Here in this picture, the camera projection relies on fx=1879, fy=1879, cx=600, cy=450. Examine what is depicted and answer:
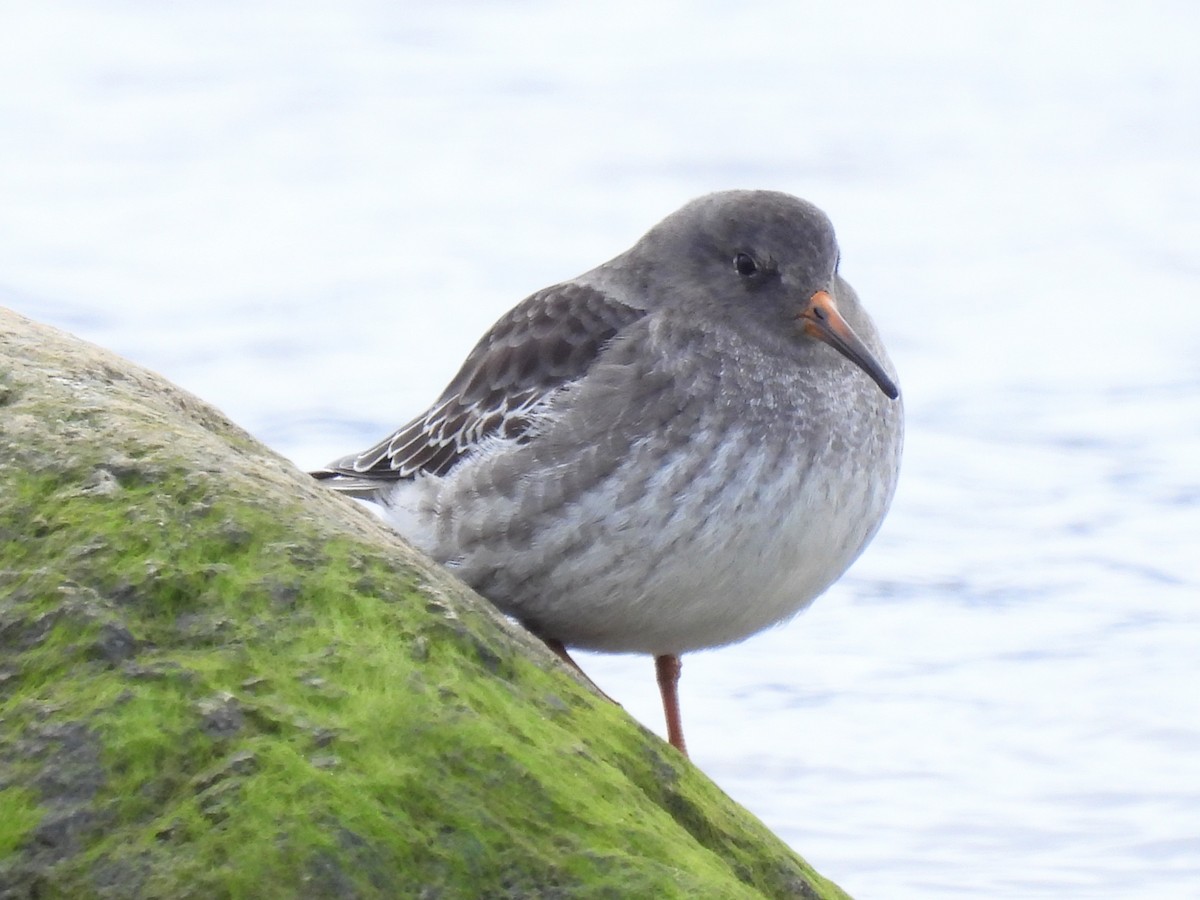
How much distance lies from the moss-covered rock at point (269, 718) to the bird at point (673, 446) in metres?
1.80

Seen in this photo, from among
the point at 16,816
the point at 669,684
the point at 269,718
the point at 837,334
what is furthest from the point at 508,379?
the point at 16,816

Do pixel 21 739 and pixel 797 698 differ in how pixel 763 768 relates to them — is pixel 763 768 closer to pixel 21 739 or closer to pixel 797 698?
pixel 797 698

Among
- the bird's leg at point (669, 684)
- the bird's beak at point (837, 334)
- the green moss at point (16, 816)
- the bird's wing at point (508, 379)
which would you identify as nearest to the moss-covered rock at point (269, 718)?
the green moss at point (16, 816)

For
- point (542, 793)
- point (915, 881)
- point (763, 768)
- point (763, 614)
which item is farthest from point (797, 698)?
point (542, 793)

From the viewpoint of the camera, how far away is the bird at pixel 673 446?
23.8 feet

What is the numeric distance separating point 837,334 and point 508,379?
4.77ft

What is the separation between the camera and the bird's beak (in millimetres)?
7668

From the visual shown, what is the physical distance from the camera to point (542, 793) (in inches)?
185

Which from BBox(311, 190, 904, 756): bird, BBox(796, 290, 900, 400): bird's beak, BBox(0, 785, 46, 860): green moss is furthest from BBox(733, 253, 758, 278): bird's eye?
BBox(0, 785, 46, 860): green moss

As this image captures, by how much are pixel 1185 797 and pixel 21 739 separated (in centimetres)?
702

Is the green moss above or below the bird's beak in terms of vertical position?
below

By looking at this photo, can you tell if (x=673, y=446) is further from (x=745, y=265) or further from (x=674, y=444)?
(x=745, y=265)

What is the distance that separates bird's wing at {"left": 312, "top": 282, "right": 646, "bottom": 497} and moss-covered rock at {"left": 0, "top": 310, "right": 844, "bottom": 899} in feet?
8.19

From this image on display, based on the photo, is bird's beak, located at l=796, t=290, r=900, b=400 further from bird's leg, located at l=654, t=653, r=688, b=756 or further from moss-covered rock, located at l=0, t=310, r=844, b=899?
A: moss-covered rock, located at l=0, t=310, r=844, b=899
